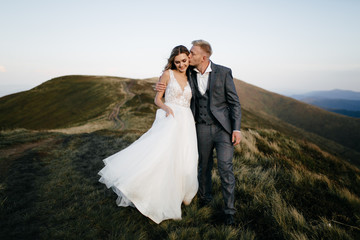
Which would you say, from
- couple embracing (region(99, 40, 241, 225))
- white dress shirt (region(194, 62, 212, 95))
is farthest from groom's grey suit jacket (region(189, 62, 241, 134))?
white dress shirt (region(194, 62, 212, 95))

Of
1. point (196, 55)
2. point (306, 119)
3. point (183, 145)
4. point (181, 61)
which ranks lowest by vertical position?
point (306, 119)

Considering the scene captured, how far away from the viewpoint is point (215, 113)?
3256 millimetres

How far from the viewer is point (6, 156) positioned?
6.33 metres

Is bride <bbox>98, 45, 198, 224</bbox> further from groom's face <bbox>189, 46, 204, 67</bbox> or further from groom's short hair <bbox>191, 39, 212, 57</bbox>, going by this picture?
groom's short hair <bbox>191, 39, 212, 57</bbox>

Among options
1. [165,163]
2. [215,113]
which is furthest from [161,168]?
[215,113]

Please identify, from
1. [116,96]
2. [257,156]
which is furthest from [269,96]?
[257,156]

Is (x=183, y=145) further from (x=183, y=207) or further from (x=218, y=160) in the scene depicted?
(x=183, y=207)

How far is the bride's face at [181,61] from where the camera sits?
3.46 m

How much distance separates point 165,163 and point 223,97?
152 cm

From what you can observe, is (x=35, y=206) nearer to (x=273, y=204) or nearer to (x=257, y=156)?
(x=273, y=204)

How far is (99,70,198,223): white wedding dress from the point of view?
2884 mm

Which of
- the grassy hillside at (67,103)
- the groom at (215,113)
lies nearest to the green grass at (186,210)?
the groom at (215,113)

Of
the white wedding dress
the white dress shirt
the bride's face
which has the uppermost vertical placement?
the bride's face

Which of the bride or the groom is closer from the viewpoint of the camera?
the bride
